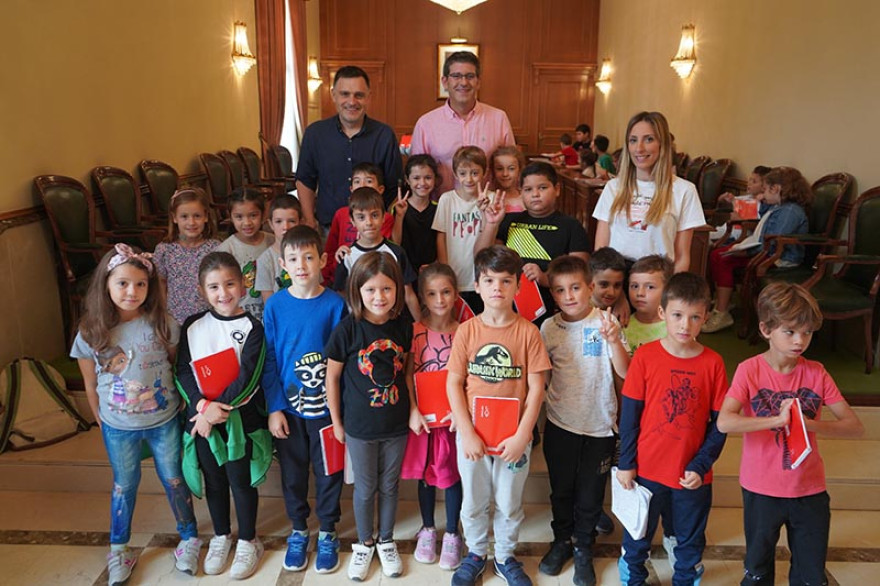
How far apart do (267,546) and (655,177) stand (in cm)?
210

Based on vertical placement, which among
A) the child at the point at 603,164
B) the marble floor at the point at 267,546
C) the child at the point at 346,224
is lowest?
the marble floor at the point at 267,546

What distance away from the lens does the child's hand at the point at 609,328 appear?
82.4 inches

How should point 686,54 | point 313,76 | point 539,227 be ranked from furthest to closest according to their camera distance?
point 313,76 → point 686,54 → point 539,227

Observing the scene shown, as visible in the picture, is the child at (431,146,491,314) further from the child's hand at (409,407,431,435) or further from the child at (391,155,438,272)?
the child's hand at (409,407,431,435)

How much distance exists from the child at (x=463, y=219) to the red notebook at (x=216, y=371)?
95cm

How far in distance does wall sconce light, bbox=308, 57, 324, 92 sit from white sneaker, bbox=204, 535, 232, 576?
10215 mm

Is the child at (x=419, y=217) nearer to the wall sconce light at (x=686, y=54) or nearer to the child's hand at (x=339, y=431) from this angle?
the child's hand at (x=339, y=431)

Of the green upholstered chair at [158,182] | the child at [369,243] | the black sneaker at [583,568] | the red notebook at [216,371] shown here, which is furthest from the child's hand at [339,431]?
the green upholstered chair at [158,182]

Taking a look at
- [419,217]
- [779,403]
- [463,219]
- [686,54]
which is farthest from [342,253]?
[686,54]

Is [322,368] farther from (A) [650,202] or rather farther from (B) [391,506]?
(A) [650,202]

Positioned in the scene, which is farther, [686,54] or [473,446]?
[686,54]

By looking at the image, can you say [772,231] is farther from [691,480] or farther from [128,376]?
[128,376]

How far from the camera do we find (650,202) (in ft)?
8.82

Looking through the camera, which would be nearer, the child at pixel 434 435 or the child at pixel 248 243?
the child at pixel 434 435
